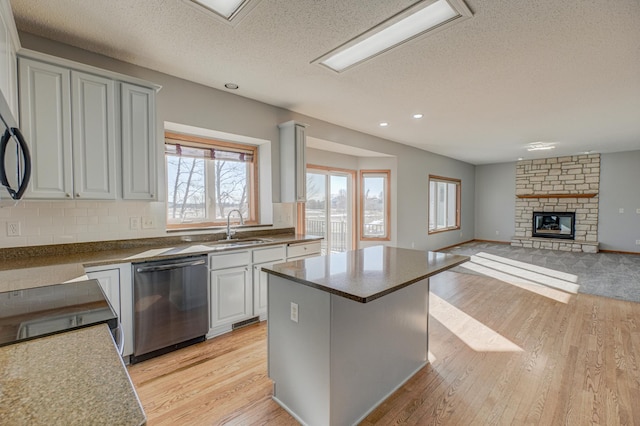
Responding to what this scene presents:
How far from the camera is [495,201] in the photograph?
914 centimetres

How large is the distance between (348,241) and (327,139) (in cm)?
228

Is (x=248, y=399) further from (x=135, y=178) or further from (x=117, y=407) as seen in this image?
(x=135, y=178)

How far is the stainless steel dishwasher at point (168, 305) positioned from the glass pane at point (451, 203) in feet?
24.1

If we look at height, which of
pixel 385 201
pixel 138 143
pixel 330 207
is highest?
pixel 138 143

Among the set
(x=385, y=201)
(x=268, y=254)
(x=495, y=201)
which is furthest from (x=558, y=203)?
(x=268, y=254)

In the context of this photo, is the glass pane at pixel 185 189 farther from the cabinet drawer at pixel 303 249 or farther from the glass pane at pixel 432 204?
the glass pane at pixel 432 204

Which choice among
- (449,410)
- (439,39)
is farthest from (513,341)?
(439,39)

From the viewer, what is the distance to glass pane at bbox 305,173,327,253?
539 centimetres

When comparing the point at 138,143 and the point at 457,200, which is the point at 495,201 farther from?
the point at 138,143

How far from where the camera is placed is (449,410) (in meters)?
1.97

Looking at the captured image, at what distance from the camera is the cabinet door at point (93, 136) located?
230cm

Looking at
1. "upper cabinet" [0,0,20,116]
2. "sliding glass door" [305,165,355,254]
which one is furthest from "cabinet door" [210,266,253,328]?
"sliding glass door" [305,165,355,254]

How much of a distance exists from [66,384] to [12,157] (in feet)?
3.88

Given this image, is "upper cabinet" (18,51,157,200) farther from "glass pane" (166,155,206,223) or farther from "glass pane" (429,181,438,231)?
"glass pane" (429,181,438,231)
